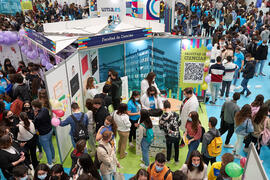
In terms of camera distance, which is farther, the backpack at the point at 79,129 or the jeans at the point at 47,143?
the jeans at the point at 47,143

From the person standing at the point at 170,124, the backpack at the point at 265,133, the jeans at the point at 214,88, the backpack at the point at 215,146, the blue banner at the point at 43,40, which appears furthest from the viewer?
the jeans at the point at 214,88

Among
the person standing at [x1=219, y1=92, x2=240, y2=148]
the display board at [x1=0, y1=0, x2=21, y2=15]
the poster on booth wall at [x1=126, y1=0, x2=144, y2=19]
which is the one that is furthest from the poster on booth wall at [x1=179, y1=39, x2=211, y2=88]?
the display board at [x1=0, y1=0, x2=21, y2=15]

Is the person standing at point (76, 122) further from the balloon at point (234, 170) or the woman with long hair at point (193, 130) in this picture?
the balloon at point (234, 170)

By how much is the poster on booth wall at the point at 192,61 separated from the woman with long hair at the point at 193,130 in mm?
2872

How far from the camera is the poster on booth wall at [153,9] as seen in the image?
11008mm

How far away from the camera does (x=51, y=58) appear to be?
5988 millimetres

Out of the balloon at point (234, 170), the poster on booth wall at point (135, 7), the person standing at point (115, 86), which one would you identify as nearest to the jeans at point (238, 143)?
the balloon at point (234, 170)

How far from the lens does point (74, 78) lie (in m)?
5.29

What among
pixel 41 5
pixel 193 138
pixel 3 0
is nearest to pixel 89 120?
pixel 193 138

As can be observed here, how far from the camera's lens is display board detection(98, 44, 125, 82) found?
22.1 ft

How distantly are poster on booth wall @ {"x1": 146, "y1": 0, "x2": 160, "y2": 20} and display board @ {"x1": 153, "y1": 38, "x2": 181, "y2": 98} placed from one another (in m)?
4.78

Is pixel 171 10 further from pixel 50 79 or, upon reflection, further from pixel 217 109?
pixel 50 79

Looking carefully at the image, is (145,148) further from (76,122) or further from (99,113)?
(76,122)

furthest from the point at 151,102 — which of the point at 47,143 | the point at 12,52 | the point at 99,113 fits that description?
the point at 12,52
